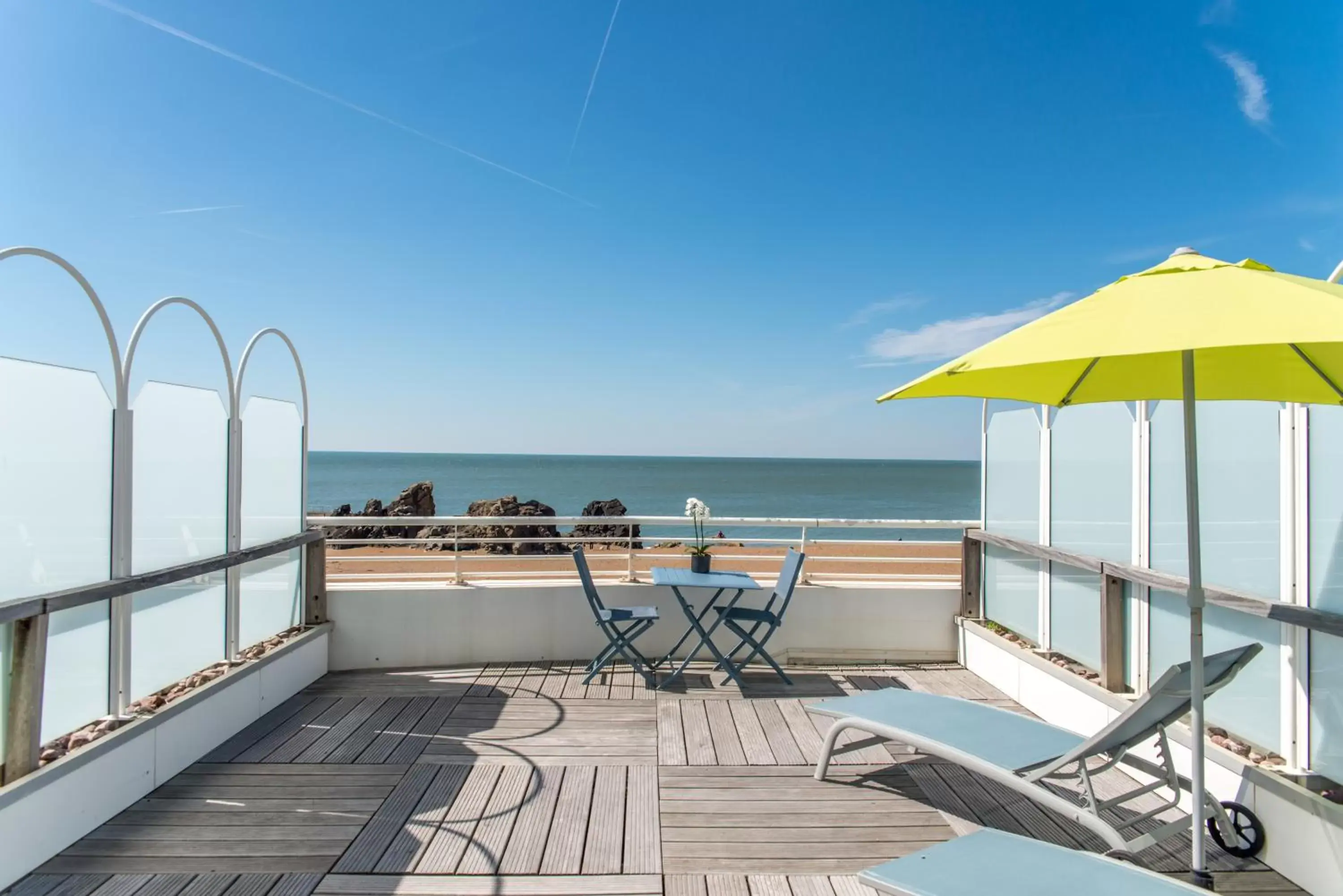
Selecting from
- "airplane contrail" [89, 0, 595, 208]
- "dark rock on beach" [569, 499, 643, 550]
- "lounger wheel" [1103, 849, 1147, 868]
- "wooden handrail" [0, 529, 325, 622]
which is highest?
"airplane contrail" [89, 0, 595, 208]

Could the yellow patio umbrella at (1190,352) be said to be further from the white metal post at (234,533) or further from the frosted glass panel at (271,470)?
the frosted glass panel at (271,470)

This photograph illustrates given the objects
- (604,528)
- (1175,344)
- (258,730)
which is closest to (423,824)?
(258,730)

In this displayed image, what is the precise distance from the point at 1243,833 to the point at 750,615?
8.82ft

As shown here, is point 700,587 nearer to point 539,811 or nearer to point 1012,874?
point 539,811

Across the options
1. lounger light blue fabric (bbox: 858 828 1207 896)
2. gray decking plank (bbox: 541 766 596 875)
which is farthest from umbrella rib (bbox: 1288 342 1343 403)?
gray decking plank (bbox: 541 766 596 875)

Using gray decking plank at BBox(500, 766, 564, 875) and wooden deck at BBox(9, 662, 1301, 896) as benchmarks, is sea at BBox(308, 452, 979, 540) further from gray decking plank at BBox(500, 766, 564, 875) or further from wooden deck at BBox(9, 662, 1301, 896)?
gray decking plank at BBox(500, 766, 564, 875)

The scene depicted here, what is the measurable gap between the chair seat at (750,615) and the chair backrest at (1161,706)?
2.34 meters

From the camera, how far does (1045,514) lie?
4.45 m

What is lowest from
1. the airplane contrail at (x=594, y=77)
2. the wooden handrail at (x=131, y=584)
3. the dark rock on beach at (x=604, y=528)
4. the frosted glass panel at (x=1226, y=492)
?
the dark rock on beach at (x=604, y=528)

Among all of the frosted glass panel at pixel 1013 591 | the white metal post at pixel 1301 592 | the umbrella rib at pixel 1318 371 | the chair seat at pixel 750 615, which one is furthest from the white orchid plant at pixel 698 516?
the umbrella rib at pixel 1318 371

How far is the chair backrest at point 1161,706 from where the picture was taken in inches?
89.0

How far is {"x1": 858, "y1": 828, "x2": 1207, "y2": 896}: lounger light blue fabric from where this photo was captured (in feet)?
5.66

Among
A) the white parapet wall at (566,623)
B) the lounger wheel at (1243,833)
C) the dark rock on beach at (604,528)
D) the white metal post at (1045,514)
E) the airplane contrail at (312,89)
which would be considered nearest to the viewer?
the lounger wheel at (1243,833)

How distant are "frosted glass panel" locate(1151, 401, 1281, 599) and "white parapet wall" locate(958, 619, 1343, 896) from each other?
26.0 inches
